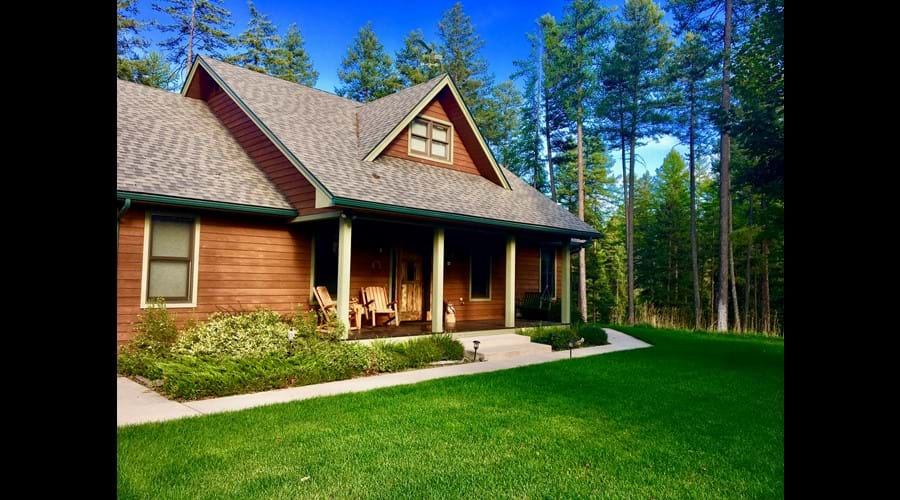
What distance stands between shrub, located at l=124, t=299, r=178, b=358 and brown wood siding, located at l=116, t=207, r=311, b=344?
274mm

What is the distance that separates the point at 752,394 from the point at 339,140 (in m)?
9.76

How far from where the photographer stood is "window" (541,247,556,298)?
56.1 feet

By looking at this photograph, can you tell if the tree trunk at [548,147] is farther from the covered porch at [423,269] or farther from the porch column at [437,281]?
the porch column at [437,281]

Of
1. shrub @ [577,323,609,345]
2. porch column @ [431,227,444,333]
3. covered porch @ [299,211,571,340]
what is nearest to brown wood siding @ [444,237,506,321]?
covered porch @ [299,211,571,340]

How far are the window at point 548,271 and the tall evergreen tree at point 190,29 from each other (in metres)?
20.0

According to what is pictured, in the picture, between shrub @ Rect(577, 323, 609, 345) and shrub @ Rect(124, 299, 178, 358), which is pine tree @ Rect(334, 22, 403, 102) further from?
shrub @ Rect(124, 299, 178, 358)

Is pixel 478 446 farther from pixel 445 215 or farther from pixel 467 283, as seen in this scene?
pixel 467 283

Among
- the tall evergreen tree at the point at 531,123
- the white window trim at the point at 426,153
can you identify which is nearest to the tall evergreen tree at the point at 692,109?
the tall evergreen tree at the point at 531,123

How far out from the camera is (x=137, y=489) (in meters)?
3.50

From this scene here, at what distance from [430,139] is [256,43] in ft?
58.4

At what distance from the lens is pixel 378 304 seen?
11.8 meters

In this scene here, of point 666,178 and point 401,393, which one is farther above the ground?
point 666,178
